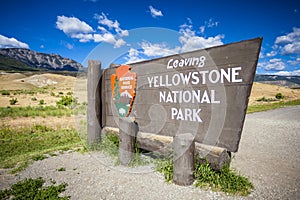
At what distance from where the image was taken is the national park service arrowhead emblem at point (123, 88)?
14.4 feet

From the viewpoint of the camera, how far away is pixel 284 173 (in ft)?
11.8

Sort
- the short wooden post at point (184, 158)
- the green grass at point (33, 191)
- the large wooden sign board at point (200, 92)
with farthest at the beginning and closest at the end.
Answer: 1. the short wooden post at point (184, 158)
2. the green grass at point (33, 191)
3. the large wooden sign board at point (200, 92)

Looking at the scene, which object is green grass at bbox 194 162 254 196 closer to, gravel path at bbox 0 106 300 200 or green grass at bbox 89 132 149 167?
gravel path at bbox 0 106 300 200

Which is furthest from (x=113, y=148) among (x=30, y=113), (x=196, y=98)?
(x=30, y=113)

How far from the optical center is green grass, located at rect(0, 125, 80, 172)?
14.5 ft

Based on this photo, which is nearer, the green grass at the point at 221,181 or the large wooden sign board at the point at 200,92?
the large wooden sign board at the point at 200,92

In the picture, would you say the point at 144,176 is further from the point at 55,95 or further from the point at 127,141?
the point at 55,95

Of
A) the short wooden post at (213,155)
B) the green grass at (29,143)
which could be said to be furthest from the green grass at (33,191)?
the short wooden post at (213,155)

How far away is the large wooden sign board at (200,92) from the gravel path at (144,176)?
0.89m

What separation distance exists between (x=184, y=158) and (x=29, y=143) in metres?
5.25

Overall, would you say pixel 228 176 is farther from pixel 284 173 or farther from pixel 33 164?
pixel 33 164

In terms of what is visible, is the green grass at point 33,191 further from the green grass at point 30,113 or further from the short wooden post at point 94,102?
the green grass at point 30,113

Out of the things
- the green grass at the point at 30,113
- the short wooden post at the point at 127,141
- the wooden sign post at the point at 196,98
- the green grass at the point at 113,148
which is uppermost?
the wooden sign post at the point at 196,98

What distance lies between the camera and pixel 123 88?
15.1 feet
